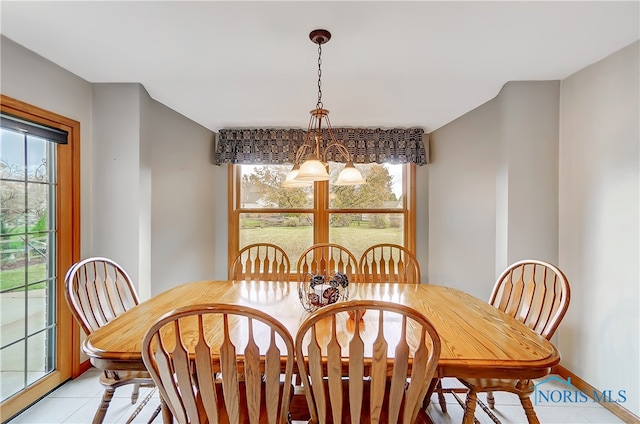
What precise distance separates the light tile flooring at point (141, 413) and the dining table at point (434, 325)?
2.62ft

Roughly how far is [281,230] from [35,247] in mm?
2158

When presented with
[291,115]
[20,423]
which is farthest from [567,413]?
[20,423]

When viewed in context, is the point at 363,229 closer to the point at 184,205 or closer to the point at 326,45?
the point at 184,205

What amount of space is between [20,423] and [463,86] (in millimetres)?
3763

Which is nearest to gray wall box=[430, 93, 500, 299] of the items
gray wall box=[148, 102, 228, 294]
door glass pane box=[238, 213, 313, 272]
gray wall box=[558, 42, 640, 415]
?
gray wall box=[558, 42, 640, 415]

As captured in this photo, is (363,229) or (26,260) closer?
(26,260)

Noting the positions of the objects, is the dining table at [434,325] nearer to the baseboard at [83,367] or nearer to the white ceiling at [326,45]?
the baseboard at [83,367]

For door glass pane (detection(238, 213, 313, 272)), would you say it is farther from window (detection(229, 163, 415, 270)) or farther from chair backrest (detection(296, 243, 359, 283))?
chair backrest (detection(296, 243, 359, 283))

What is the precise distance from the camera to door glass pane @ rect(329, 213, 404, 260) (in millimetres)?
3586

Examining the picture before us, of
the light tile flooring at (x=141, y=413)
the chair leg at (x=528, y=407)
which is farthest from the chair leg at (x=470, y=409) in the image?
the light tile flooring at (x=141, y=413)

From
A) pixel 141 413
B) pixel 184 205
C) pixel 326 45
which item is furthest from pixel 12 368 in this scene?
pixel 326 45

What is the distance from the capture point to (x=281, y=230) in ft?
12.0

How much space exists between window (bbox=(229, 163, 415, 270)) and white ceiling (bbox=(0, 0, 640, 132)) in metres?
1.02

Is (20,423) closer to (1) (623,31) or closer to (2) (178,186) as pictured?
(2) (178,186)
